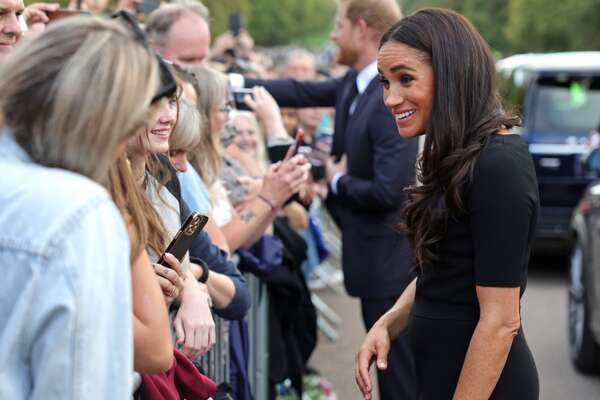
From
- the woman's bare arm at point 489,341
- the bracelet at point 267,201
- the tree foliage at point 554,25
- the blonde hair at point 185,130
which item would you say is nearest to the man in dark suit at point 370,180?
the bracelet at point 267,201

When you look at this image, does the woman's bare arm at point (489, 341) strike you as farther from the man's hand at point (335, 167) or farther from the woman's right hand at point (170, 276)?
the man's hand at point (335, 167)

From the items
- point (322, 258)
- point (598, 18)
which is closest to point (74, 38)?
point (322, 258)

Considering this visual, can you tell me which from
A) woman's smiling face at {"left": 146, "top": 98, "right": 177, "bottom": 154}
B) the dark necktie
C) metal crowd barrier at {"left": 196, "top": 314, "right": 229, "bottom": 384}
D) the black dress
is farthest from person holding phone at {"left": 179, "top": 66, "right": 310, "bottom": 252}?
the black dress

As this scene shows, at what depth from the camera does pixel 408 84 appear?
9.59ft

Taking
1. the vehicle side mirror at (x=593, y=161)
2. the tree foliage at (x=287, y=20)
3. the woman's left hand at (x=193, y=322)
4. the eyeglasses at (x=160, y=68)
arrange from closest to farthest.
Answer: the eyeglasses at (x=160, y=68) < the woman's left hand at (x=193, y=322) < the vehicle side mirror at (x=593, y=161) < the tree foliage at (x=287, y=20)

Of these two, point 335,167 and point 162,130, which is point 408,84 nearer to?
point 162,130

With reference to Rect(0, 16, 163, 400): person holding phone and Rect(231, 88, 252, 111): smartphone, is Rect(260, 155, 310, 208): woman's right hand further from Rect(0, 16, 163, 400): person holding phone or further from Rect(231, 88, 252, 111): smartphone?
Rect(0, 16, 163, 400): person holding phone

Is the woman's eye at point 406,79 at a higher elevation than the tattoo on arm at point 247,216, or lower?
higher

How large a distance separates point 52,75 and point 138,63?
6.1 inches

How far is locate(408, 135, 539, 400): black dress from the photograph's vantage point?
2625 millimetres

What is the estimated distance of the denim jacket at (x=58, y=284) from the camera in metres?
1.68

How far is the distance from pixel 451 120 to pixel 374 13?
9.11ft

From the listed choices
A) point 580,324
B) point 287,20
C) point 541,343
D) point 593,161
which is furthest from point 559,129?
point 287,20

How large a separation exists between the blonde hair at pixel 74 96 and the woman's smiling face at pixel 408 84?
4.02 ft
